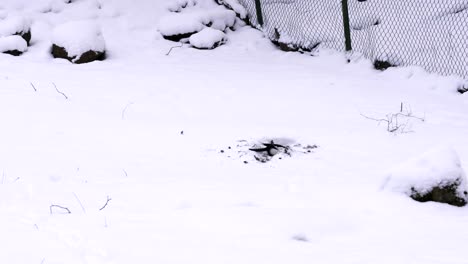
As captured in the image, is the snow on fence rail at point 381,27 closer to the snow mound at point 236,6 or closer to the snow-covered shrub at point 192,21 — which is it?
the snow mound at point 236,6

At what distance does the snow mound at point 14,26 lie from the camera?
909 centimetres

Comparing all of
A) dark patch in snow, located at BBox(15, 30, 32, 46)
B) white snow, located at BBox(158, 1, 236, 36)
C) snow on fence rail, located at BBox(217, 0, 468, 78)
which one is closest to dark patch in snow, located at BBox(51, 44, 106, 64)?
dark patch in snow, located at BBox(15, 30, 32, 46)

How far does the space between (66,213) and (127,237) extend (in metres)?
0.71

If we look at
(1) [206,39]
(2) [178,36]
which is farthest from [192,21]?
(1) [206,39]

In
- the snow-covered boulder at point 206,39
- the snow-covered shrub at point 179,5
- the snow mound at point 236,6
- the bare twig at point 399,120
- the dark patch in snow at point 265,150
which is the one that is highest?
the bare twig at point 399,120

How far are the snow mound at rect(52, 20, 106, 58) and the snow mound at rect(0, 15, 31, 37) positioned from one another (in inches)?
28.3

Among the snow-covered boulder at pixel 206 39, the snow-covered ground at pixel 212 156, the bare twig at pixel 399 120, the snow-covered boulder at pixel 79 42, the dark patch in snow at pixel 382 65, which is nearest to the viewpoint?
the snow-covered ground at pixel 212 156

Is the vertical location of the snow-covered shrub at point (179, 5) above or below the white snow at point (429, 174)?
below

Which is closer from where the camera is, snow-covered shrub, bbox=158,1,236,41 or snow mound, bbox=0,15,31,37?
snow mound, bbox=0,15,31,37

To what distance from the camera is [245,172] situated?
15.9 feet

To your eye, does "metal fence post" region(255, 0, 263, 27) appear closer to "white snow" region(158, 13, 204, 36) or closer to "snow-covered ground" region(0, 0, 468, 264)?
"snow-covered ground" region(0, 0, 468, 264)

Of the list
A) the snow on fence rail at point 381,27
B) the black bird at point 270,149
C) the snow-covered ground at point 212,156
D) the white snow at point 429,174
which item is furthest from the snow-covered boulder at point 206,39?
the white snow at point 429,174

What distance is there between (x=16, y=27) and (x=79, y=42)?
1.37 meters

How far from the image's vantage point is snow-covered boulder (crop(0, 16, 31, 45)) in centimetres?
909
